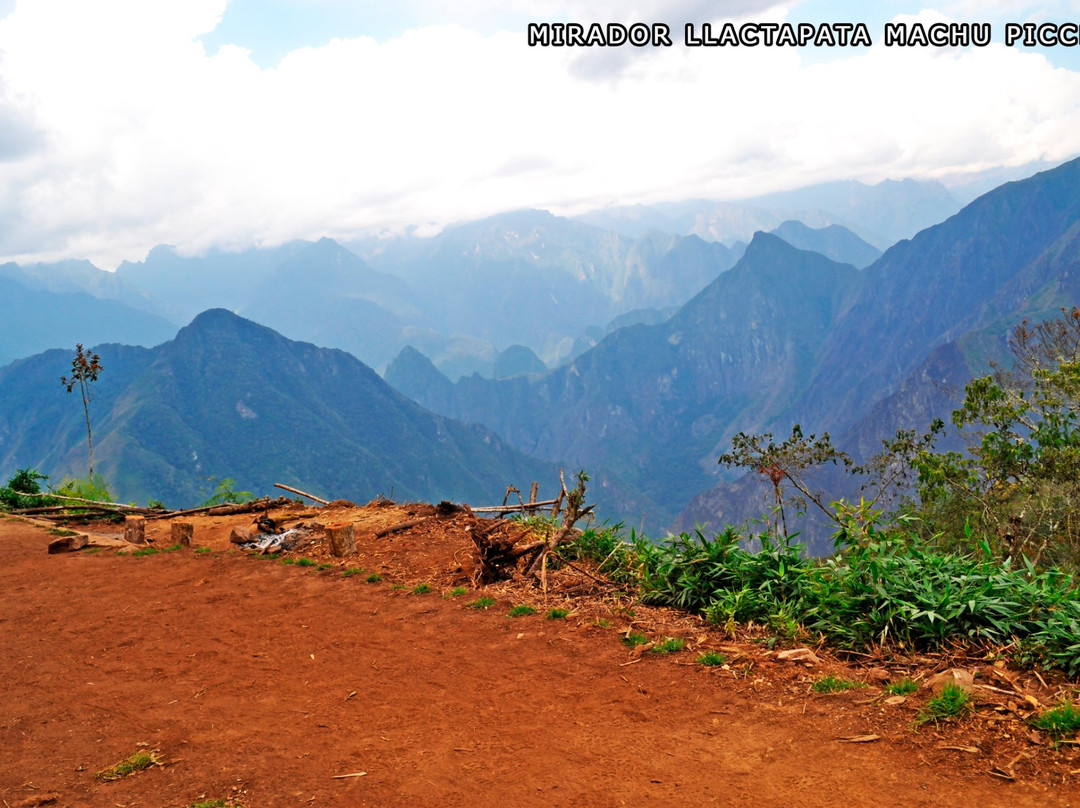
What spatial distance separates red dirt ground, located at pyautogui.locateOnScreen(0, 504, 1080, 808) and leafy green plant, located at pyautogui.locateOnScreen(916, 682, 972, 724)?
0.35 ft

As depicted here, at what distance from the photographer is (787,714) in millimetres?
5668

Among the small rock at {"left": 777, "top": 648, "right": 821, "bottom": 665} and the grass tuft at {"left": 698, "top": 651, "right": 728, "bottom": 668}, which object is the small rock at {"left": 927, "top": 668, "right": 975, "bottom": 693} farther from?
the grass tuft at {"left": 698, "top": 651, "right": 728, "bottom": 668}

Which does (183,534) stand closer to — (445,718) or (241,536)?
(241,536)

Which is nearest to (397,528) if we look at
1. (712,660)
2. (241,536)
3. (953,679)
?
(241,536)

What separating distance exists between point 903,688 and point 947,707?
0.44 metres

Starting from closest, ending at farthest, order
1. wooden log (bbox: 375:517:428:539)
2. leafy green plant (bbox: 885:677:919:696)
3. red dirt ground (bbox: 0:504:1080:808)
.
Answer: red dirt ground (bbox: 0:504:1080:808), leafy green plant (bbox: 885:677:919:696), wooden log (bbox: 375:517:428:539)

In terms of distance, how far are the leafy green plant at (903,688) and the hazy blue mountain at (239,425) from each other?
4126 inches

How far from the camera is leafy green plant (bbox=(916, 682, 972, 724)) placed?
529 cm

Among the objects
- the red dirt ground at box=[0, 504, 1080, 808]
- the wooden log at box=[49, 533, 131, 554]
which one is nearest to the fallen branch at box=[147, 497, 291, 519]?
the wooden log at box=[49, 533, 131, 554]

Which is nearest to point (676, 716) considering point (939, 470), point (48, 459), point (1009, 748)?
point (1009, 748)

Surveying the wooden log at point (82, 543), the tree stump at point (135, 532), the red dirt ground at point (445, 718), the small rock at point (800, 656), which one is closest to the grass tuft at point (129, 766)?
the red dirt ground at point (445, 718)

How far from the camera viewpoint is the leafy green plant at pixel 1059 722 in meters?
4.88

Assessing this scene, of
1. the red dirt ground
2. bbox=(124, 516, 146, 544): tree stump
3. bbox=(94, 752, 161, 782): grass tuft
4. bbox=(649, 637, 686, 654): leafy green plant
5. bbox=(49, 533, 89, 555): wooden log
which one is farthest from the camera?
bbox=(124, 516, 146, 544): tree stump

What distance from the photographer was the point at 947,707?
532 centimetres
